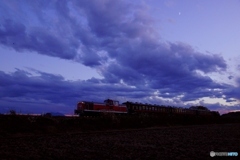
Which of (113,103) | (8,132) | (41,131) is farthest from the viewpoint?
(113,103)

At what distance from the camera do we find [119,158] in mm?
12086

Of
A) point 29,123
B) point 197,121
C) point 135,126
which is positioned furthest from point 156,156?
point 197,121

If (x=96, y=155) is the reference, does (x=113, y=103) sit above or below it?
above

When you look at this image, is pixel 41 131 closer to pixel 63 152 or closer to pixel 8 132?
pixel 8 132

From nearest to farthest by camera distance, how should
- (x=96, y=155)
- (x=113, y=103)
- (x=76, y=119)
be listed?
(x=96, y=155), (x=76, y=119), (x=113, y=103)

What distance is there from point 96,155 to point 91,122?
2187 cm

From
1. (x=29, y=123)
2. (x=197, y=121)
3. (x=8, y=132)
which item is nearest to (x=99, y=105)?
(x=29, y=123)

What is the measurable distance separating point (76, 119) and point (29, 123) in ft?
22.7

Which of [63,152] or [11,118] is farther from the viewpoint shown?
[11,118]

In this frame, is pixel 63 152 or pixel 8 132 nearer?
pixel 63 152

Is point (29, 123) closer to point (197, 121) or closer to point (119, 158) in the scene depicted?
point (119, 158)

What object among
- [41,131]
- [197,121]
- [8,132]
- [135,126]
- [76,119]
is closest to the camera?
[8,132]

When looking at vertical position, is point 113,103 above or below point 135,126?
above

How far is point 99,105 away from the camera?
47656 millimetres
